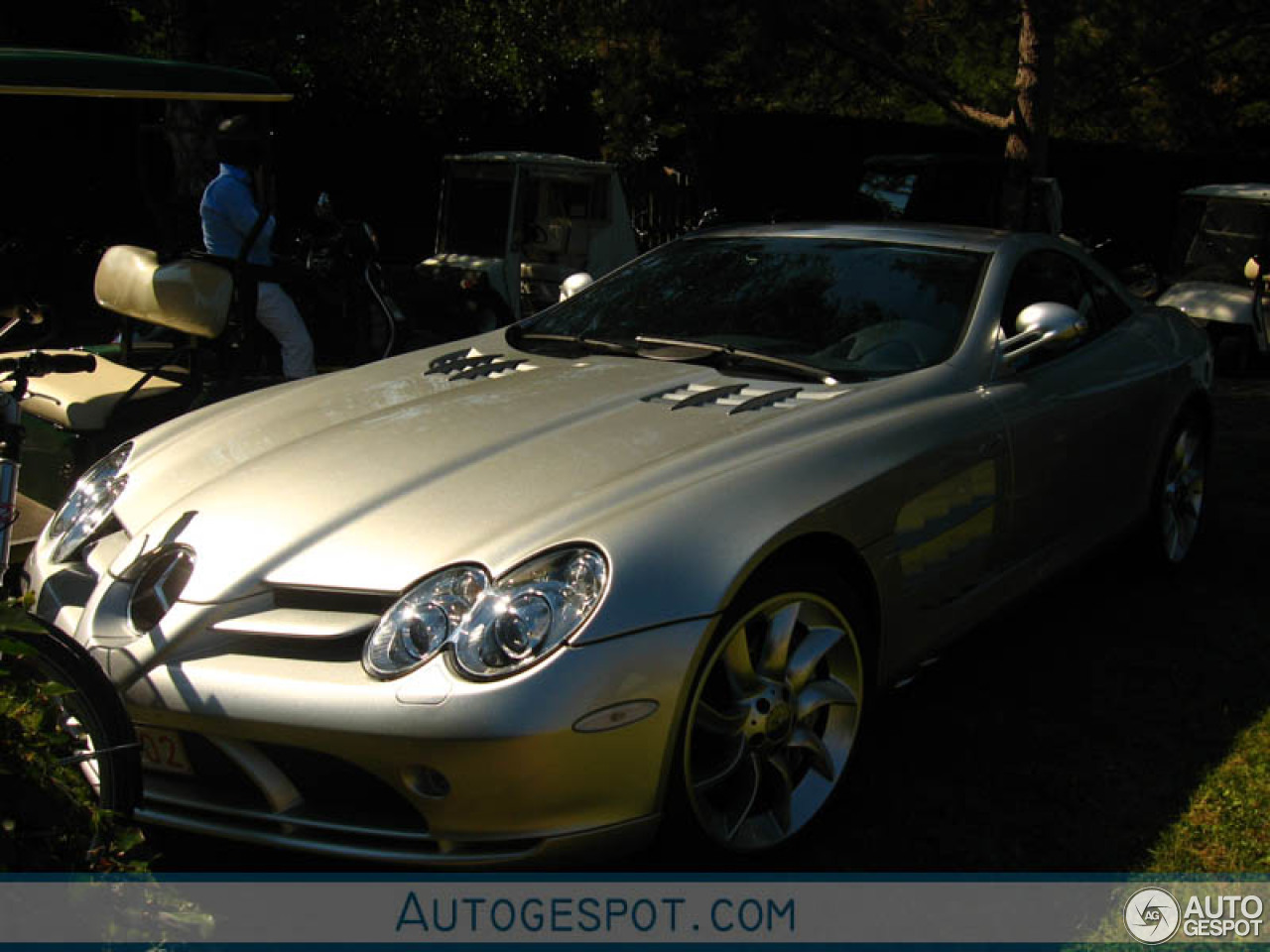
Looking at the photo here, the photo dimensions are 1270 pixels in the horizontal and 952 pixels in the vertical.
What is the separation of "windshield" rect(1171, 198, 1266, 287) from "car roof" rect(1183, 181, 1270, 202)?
0.04 meters

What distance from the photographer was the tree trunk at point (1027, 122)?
43.6ft

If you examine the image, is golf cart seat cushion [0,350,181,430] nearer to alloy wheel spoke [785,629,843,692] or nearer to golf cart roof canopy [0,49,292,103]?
golf cart roof canopy [0,49,292,103]

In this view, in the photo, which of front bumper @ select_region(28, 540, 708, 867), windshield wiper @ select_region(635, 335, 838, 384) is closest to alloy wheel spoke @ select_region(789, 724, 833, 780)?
front bumper @ select_region(28, 540, 708, 867)

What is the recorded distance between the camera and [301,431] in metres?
3.96

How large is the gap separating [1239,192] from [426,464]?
11.3m

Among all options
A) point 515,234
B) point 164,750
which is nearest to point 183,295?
point 164,750

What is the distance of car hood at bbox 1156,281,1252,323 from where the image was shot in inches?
473

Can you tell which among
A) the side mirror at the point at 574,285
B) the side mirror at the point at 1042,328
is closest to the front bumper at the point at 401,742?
the side mirror at the point at 1042,328

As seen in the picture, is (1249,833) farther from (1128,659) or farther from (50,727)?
(50,727)

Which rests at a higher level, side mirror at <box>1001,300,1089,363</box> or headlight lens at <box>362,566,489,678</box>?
side mirror at <box>1001,300,1089,363</box>

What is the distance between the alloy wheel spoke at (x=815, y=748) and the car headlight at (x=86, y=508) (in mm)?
1848

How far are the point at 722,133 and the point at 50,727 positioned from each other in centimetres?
1767

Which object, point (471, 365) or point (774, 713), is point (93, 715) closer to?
point (774, 713)

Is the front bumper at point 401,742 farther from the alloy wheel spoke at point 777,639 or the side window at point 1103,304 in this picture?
the side window at point 1103,304
